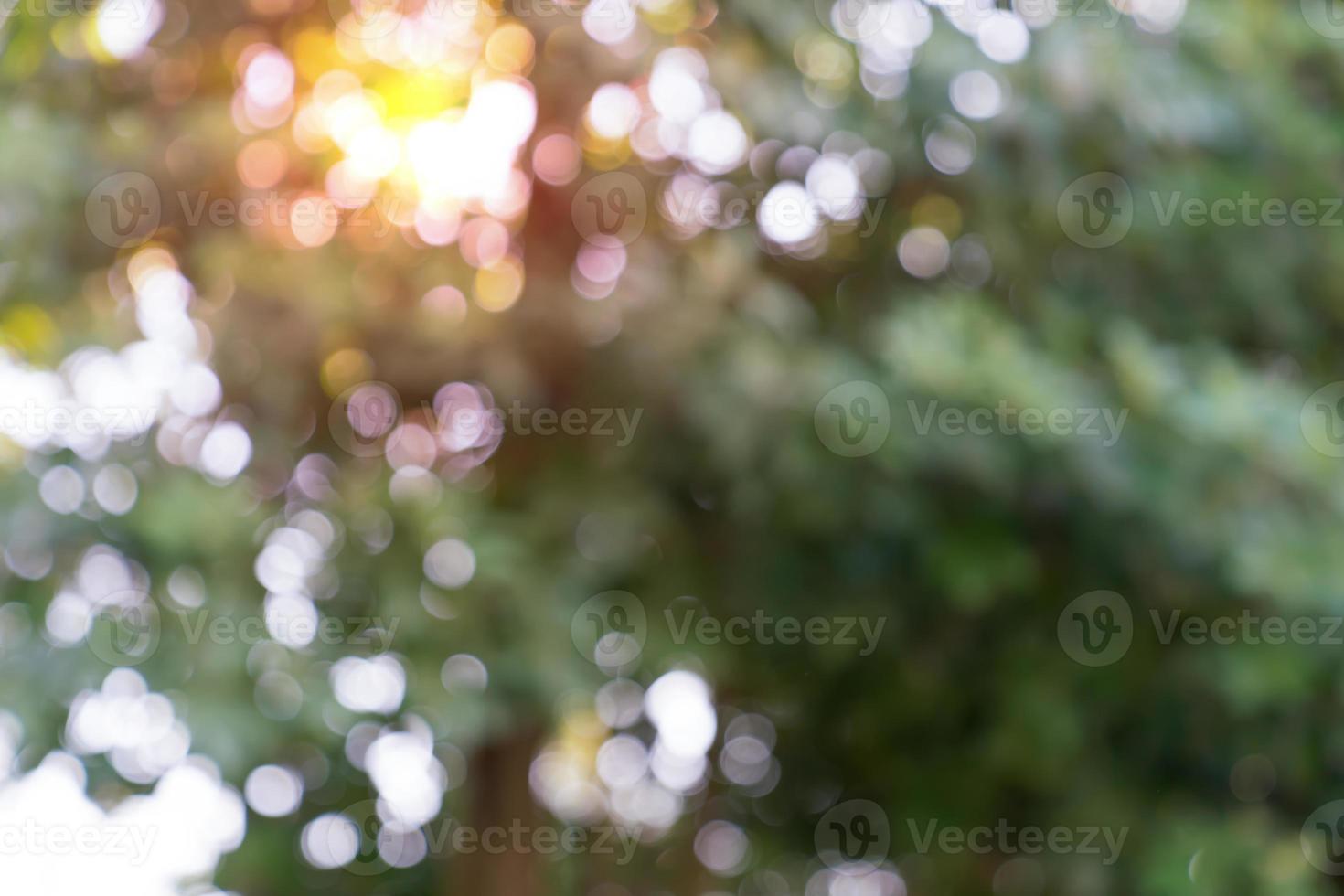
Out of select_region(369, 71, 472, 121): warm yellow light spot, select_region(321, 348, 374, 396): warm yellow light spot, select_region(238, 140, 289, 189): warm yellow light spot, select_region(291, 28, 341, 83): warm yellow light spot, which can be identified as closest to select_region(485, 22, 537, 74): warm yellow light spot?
select_region(369, 71, 472, 121): warm yellow light spot

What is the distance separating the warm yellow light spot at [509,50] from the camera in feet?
8.99

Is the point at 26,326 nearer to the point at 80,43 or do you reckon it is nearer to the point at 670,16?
the point at 80,43

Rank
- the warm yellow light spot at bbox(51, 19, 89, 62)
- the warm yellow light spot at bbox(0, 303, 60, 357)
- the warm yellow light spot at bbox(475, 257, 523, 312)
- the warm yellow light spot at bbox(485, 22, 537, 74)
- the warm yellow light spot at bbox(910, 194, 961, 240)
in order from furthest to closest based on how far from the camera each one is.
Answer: the warm yellow light spot at bbox(910, 194, 961, 240)
the warm yellow light spot at bbox(485, 22, 537, 74)
the warm yellow light spot at bbox(475, 257, 523, 312)
the warm yellow light spot at bbox(0, 303, 60, 357)
the warm yellow light spot at bbox(51, 19, 89, 62)

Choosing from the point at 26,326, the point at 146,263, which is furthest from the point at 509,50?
the point at 26,326

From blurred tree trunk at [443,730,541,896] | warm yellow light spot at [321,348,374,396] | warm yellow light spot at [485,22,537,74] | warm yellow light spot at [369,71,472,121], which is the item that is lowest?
blurred tree trunk at [443,730,541,896]

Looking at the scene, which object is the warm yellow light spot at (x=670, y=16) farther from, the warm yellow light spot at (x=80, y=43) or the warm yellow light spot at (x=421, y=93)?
the warm yellow light spot at (x=80, y=43)

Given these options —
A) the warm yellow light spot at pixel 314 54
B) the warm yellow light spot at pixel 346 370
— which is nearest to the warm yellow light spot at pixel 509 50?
the warm yellow light spot at pixel 314 54

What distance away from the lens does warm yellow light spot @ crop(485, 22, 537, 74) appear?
2740mm

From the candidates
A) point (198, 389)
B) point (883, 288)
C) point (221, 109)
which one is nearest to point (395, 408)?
point (198, 389)

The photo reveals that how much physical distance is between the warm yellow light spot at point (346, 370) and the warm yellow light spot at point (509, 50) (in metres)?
0.73

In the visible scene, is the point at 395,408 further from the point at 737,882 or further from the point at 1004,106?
the point at 737,882

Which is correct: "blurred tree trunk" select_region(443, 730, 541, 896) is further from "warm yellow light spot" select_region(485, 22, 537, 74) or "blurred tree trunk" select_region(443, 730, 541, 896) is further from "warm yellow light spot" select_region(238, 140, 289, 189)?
"warm yellow light spot" select_region(485, 22, 537, 74)

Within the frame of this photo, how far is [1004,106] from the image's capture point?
2.50 meters

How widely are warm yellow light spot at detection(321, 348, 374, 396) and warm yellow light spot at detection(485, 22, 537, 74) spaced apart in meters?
0.73
